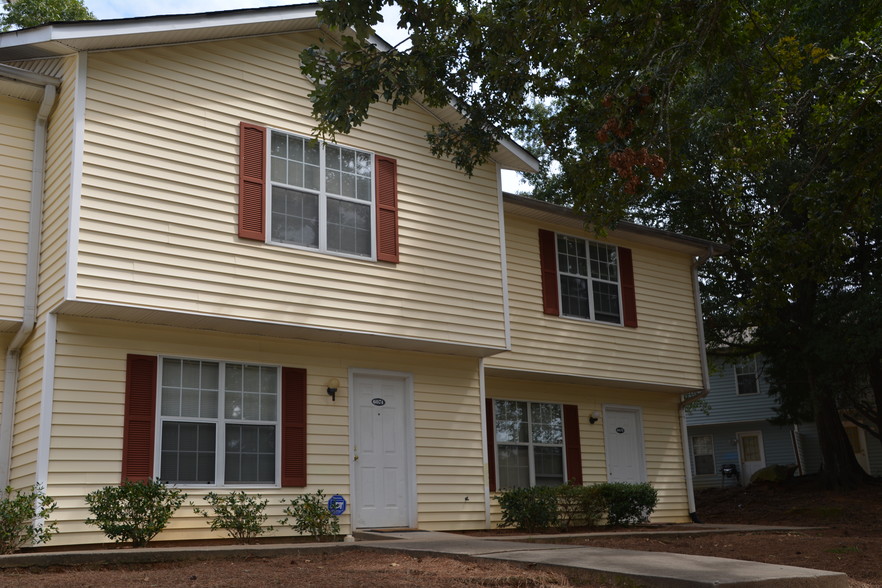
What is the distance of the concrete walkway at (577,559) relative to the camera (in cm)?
605

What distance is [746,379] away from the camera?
31.7 meters

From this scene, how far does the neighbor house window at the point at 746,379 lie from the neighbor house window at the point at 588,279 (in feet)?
54.5

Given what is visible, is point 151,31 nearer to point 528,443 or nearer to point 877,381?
point 528,443


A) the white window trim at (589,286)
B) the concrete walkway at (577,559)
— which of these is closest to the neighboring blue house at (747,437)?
the white window trim at (589,286)

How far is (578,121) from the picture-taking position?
36.6 ft

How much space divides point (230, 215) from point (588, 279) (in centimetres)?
748

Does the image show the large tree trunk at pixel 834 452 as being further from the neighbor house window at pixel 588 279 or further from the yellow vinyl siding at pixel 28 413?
the yellow vinyl siding at pixel 28 413

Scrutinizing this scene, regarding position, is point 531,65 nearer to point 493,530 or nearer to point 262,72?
point 262,72

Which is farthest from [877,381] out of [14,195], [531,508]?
[14,195]

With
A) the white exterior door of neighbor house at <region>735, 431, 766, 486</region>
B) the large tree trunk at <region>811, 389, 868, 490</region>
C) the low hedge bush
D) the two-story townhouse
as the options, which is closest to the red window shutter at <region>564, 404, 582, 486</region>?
the two-story townhouse

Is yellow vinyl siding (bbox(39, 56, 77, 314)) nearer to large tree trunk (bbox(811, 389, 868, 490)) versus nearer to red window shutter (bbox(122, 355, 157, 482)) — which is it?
red window shutter (bbox(122, 355, 157, 482))

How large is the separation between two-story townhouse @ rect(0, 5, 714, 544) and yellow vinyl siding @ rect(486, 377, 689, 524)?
0.60 meters

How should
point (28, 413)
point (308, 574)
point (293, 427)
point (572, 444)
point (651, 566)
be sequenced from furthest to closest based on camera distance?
1. point (572, 444)
2. point (293, 427)
3. point (28, 413)
4. point (308, 574)
5. point (651, 566)

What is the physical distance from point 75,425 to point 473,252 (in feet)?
20.1
